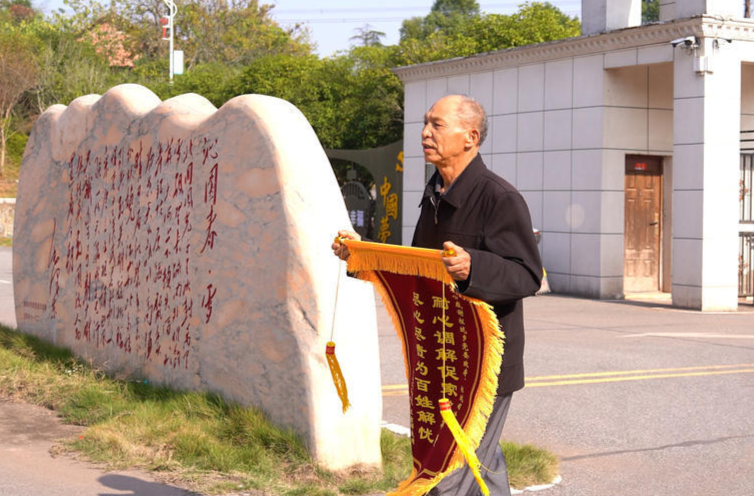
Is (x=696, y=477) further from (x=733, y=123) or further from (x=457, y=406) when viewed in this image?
(x=733, y=123)

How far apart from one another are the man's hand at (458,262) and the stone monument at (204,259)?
231cm

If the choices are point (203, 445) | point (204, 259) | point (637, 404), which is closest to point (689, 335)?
point (637, 404)

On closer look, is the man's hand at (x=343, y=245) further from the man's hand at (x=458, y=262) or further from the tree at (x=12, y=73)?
the tree at (x=12, y=73)

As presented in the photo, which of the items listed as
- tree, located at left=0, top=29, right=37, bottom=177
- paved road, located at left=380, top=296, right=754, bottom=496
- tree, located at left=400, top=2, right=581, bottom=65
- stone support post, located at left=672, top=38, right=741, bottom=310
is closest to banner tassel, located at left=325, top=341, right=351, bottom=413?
paved road, located at left=380, top=296, right=754, bottom=496

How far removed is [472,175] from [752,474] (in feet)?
10.7

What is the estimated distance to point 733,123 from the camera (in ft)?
49.2

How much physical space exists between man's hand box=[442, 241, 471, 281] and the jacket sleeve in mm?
23

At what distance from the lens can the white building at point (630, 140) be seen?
14.9 m

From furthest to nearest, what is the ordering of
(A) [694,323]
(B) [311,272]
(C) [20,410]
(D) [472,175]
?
(A) [694,323] → (C) [20,410] → (B) [311,272] → (D) [472,175]

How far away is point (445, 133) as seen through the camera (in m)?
4.07

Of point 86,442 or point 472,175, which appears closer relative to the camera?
point 472,175

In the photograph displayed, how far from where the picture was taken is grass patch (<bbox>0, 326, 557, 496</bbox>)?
5.62 meters

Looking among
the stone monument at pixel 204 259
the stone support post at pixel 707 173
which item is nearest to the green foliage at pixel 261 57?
the stone support post at pixel 707 173

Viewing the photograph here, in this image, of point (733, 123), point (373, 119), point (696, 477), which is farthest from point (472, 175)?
point (373, 119)
